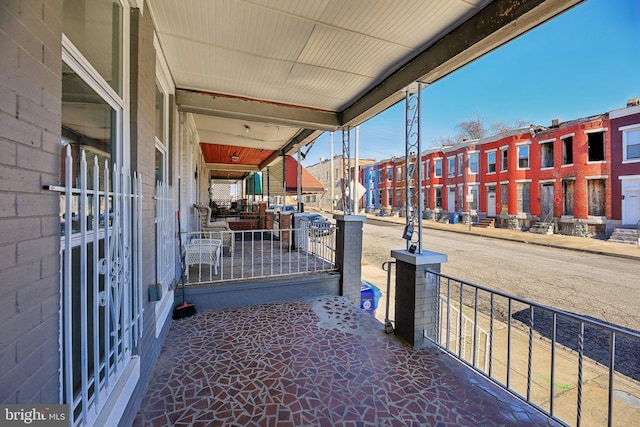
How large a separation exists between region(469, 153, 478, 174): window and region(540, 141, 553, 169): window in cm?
448

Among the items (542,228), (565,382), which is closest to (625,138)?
(542,228)

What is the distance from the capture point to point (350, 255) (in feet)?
15.2

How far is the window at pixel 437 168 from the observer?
959 inches

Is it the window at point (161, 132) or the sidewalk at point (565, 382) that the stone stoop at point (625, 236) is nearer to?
the sidewalk at point (565, 382)

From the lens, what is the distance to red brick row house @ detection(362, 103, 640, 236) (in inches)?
533

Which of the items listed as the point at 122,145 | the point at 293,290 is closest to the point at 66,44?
the point at 122,145

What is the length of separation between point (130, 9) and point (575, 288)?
9.86 m

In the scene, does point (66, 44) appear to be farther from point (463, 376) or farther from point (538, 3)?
point (463, 376)

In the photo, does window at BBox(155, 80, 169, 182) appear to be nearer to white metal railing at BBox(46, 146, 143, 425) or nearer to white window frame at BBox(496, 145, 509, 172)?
white metal railing at BBox(46, 146, 143, 425)

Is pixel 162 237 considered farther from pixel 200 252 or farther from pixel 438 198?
pixel 438 198

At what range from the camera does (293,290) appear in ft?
14.0

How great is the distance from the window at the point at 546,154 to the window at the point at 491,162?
2.98m

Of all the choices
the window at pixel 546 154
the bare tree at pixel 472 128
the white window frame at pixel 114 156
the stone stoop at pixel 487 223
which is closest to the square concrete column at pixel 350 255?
the white window frame at pixel 114 156

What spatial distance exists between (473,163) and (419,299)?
21.7m
